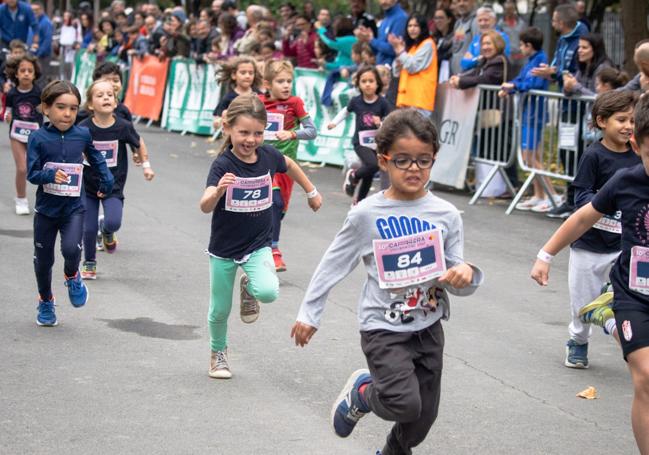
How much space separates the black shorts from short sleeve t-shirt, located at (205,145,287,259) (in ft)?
8.42

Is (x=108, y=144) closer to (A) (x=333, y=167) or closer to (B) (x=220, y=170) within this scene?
(B) (x=220, y=170)

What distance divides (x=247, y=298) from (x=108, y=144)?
11.0 feet

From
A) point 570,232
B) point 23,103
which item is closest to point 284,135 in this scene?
point 23,103

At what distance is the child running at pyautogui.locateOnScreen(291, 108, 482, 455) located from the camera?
498cm

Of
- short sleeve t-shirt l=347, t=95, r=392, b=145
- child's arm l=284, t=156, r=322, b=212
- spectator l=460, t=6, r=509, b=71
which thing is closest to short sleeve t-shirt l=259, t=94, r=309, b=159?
short sleeve t-shirt l=347, t=95, r=392, b=145

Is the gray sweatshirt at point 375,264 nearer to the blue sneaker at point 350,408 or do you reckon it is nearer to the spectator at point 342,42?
the blue sneaker at point 350,408

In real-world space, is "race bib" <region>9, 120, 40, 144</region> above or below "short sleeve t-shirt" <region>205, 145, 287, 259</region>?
below

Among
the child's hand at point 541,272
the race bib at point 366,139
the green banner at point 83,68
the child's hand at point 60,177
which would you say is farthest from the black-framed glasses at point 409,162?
the green banner at point 83,68

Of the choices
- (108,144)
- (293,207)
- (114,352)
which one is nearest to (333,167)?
(293,207)

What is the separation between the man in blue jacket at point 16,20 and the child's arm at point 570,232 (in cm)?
1837

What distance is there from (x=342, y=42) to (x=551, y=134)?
540 cm

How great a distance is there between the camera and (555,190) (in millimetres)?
14688

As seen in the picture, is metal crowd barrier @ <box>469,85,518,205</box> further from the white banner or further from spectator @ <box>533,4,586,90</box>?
spectator @ <box>533,4,586,90</box>

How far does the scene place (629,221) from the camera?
201 inches
